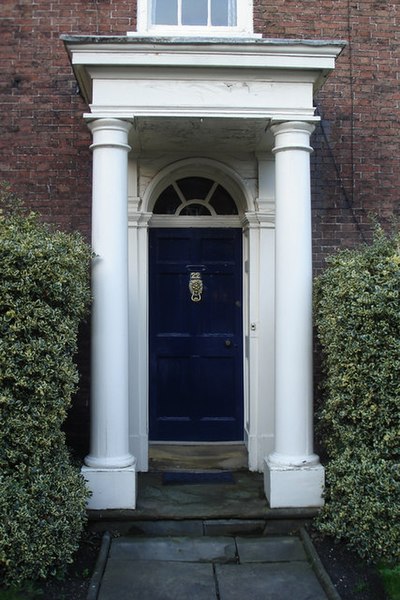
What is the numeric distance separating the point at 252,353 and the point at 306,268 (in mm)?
1357

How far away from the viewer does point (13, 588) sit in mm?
4102

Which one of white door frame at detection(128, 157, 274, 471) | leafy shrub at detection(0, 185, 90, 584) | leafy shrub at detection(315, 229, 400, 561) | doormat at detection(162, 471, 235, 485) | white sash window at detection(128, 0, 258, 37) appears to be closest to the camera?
leafy shrub at detection(0, 185, 90, 584)

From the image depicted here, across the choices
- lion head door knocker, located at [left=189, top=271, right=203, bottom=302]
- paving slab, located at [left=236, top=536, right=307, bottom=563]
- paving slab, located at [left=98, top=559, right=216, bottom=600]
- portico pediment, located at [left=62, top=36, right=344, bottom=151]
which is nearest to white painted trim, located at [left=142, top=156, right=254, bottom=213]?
lion head door knocker, located at [left=189, top=271, right=203, bottom=302]

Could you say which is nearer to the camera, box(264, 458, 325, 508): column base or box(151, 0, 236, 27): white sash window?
box(264, 458, 325, 508): column base

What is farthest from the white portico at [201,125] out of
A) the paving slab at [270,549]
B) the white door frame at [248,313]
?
the white door frame at [248,313]

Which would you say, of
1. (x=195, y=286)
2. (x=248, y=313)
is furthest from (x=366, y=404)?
(x=195, y=286)

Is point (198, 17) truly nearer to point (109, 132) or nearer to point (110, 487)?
point (109, 132)

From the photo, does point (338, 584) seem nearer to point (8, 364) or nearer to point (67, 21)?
point (8, 364)

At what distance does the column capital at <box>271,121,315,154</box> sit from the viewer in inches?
210

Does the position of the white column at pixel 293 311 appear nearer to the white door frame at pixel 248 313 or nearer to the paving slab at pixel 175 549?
the paving slab at pixel 175 549

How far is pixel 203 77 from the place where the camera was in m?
5.32

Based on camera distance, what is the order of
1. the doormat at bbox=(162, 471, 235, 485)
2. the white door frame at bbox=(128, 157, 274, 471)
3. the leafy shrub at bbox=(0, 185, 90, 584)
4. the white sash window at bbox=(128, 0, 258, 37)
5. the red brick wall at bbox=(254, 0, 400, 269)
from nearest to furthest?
the leafy shrub at bbox=(0, 185, 90, 584) < the doormat at bbox=(162, 471, 235, 485) < the white door frame at bbox=(128, 157, 274, 471) < the white sash window at bbox=(128, 0, 258, 37) < the red brick wall at bbox=(254, 0, 400, 269)

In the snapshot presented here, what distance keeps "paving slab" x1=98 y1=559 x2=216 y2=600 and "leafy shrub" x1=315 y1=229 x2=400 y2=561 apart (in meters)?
1.06

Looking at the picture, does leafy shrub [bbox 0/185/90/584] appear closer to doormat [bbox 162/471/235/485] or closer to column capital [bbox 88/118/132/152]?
column capital [bbox 88/118/132/152]
